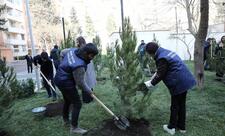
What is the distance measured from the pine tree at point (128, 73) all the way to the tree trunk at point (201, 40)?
3.24 m

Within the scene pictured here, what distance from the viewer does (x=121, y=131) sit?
402cm

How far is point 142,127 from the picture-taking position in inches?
164

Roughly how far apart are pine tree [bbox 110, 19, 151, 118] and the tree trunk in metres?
3.24

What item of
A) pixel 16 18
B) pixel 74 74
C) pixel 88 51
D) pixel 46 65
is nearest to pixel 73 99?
pixel 74 74

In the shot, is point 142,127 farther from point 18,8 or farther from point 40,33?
point 18,8

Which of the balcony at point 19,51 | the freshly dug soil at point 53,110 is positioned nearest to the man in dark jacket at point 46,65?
the freshly dug soil at point 53,110

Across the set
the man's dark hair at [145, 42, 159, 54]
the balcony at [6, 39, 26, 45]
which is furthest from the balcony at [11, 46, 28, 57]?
the man's dark hair at [145, 42, 159, 54]

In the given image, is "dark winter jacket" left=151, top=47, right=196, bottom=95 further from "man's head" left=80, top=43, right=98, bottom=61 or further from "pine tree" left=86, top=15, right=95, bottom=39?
"pine tree" left=86, top=15, right=95, bottom=39

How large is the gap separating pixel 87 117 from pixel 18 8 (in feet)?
164

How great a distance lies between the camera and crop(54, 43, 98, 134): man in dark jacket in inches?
145

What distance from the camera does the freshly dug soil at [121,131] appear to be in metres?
3.96

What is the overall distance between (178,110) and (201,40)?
11.9 ft

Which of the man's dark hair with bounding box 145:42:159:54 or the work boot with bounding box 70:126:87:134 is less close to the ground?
the man's dark hair with bounding box 145:42:159:54

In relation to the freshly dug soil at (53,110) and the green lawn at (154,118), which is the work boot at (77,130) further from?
the freshly dug soil at (53,110)
